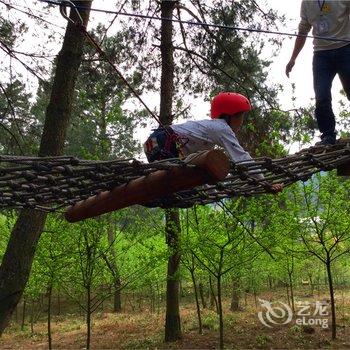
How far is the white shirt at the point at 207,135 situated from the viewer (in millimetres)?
2309

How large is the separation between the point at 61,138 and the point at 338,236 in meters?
7.10

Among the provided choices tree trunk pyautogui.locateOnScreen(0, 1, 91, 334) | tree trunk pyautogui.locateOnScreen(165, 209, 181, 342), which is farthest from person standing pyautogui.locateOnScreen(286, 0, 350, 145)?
tree trunk pyautogui.locateOnScreen(165, 209, 181, 342)

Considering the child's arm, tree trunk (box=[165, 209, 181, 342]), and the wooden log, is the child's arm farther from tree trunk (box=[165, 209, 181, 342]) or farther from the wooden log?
tree trunk (box=[165, 209, 181, 342])

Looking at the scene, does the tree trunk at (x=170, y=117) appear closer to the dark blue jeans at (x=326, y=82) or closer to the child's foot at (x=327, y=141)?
the dark blue jeans at (x=326, y=82)

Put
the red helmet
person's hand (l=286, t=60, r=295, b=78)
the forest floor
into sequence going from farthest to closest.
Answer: the forest floor, person's hand (l=286, t=60, r=295, b=78), the red helmet

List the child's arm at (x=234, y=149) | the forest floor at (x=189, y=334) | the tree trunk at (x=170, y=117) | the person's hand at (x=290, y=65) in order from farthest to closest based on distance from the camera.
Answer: the forest floor at (x=189, y=334) → the tree trunk at (x=170, y=117) → the person's hand at (x=290, y=65) → the child's arm at (x=234, y=149)

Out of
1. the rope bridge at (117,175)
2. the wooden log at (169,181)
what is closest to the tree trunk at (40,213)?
the rope bridge at (117,175)

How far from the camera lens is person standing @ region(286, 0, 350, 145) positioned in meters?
2.69

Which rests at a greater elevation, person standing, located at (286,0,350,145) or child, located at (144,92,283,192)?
person standing, located at (286,0,350,145)

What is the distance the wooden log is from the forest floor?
24.3 feet

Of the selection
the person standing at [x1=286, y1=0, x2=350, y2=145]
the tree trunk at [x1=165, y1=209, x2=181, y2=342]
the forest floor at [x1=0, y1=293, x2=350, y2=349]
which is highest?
the person standing at [x1=286, y1=0, x2=350, y2=145]

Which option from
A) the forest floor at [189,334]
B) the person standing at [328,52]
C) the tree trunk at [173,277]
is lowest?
the forest floor at [189,334]

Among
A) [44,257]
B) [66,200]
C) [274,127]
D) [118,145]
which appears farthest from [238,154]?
[118,145]

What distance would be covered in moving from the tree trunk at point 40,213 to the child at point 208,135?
157 centimetres
